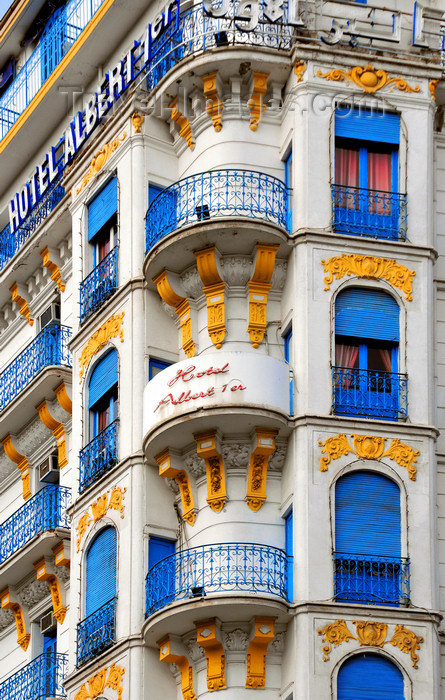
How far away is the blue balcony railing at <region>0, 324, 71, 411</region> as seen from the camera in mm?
40875

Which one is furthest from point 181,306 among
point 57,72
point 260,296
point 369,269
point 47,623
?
point 57,72

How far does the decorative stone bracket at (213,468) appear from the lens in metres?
34.0

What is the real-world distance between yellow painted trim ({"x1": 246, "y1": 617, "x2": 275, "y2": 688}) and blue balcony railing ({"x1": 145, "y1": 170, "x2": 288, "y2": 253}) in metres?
7.35

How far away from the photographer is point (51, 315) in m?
42.6

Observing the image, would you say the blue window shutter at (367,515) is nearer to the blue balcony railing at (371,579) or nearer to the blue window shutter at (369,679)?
the blue balcony railing at (371,579)

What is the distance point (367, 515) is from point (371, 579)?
1.19 meters

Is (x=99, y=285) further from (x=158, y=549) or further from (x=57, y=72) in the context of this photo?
(x=57, y=72)

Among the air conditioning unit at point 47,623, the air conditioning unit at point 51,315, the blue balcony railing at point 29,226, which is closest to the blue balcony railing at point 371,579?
the air conditioning unit at point 47,623

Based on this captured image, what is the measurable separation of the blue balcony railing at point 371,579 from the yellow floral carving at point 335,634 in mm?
517

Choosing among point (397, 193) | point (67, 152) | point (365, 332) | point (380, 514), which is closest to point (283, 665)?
point (380, 514)

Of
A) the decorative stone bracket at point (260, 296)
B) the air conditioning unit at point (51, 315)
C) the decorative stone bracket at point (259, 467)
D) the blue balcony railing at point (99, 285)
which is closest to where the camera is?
the decorative stone bracket at point (259, 467)

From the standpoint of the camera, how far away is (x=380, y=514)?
1308 inches

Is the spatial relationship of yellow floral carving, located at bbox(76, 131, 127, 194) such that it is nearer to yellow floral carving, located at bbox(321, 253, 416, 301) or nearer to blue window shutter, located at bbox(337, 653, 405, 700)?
yellow floral carving, located at bbox(321, 253, 416, 301)

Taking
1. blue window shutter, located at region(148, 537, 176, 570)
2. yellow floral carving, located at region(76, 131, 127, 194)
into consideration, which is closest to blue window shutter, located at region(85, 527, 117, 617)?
blue window shutter, located at region(148, 537, 176, 570)
